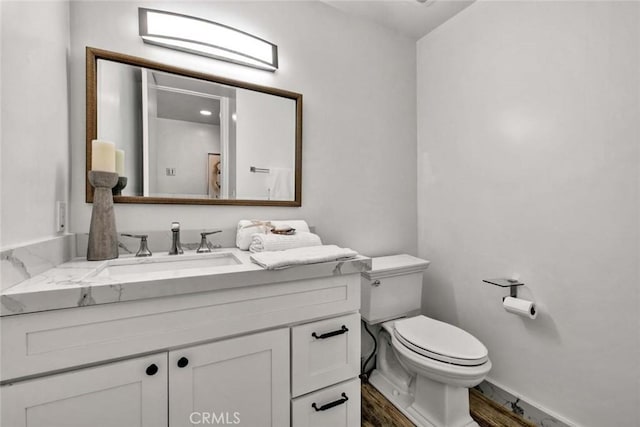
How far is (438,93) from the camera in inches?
75.8

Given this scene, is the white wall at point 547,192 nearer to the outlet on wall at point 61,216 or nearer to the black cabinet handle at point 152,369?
the black cabinet handle at point 152,369

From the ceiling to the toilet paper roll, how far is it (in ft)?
5.73

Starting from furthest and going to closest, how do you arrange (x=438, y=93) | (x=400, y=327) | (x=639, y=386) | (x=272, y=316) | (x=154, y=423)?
(x=438, y=93) < (x=400, y=327) < (x=639, y=386) < (x=272, y=316) < (x=154, y=423)

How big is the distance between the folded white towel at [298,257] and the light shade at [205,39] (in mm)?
1038

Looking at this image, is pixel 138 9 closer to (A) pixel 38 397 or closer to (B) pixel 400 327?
(A) pixel 38 397

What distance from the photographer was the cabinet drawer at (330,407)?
1.02m

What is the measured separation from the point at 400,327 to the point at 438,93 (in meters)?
1.56

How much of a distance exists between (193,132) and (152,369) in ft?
3.32

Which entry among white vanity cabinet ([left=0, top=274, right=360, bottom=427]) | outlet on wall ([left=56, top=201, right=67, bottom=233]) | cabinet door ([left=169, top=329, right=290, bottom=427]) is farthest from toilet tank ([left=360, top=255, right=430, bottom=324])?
outlet on wall ([left=56, top=201, right=67, bottom=233])

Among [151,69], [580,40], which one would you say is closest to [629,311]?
[580,40]

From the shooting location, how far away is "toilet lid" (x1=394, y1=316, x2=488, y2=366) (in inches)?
49.1

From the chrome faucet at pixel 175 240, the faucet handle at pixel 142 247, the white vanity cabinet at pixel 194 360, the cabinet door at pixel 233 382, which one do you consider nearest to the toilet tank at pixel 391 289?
the white vanity cabinet at pixel 194 360

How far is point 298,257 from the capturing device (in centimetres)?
100

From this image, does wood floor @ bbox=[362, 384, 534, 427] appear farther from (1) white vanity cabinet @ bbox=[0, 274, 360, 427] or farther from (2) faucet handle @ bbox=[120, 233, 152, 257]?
(2) faucet handle @ bbox=[120, 233, 152, 257]
